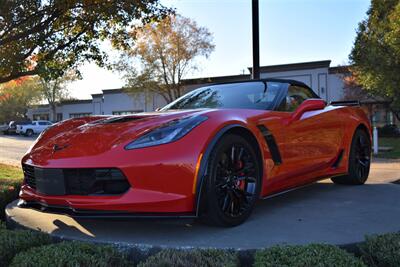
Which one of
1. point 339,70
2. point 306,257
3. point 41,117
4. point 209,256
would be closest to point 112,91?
point 41,117

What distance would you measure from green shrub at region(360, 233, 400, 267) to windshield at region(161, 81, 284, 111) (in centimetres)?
173

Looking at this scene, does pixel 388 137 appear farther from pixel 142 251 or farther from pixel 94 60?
pixel 142 251

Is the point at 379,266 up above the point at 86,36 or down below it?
below

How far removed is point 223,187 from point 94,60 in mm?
7816

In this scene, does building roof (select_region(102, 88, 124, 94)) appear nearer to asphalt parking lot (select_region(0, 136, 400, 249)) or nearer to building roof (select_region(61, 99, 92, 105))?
building roof (select_region(61, 99, 92, 105))

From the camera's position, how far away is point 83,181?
10.8 ft

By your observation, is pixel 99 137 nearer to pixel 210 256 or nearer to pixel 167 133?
pixel 167 133

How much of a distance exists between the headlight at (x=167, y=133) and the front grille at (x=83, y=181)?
26 cm

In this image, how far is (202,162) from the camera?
3240 mm

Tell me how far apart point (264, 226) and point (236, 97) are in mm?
1424

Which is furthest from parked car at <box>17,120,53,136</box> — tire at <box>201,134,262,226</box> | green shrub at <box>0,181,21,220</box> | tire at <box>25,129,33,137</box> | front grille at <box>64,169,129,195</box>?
tire at <box>201,134,262,226</box>

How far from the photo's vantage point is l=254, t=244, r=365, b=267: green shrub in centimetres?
235

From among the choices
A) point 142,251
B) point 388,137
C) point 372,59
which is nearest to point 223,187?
point 142,251

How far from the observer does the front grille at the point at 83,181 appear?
126 inches
